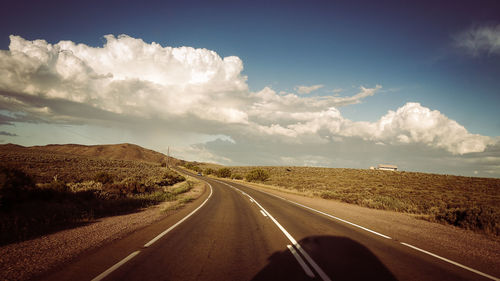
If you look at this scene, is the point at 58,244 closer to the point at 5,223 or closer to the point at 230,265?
the point at 5,223

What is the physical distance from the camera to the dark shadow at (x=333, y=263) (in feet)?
13.4

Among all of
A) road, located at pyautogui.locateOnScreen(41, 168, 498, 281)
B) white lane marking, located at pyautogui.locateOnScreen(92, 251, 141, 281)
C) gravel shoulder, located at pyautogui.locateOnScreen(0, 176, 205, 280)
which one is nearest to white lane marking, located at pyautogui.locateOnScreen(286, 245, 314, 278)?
road, located at pyautogui.locateOnScreen(41, 168, 498, 281)

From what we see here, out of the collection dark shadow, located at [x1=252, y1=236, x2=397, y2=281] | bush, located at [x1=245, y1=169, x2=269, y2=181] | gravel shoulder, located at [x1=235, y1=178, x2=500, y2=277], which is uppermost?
dark shadow, located at [x1=252, y1=236, x2=397, y2=281]

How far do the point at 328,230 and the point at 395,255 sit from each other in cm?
260

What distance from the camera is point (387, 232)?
810 cm

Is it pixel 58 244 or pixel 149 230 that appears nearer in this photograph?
pixel 58 244

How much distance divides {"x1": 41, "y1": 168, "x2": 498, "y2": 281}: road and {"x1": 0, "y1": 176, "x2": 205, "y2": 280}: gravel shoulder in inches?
15.5

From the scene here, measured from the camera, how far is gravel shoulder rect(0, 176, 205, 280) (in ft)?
12.9

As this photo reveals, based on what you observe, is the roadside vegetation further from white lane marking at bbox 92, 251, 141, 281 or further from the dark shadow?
the dark shadow

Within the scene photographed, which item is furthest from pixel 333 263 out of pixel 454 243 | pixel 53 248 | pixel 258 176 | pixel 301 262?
pixel 258 176

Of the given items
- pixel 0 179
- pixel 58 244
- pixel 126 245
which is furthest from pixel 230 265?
pixel 0 179

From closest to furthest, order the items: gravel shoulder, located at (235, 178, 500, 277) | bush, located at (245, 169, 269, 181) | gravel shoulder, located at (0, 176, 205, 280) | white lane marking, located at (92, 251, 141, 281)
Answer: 1. white lane marking, located at (92, 251, 141, 281)
2. gravel shoulder, located at (0, 176, 205, 280)
3. gravel shoulder, located at (235, 178, 500, 277)
4. bush, located at (245, 169, 269, 181)

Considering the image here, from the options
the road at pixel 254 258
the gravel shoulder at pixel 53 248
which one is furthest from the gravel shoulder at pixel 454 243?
the gravel shoulder at pixel 53 248

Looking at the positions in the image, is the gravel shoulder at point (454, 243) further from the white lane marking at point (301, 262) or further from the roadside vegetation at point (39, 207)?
the roadside vegetation at point (39, 207)
